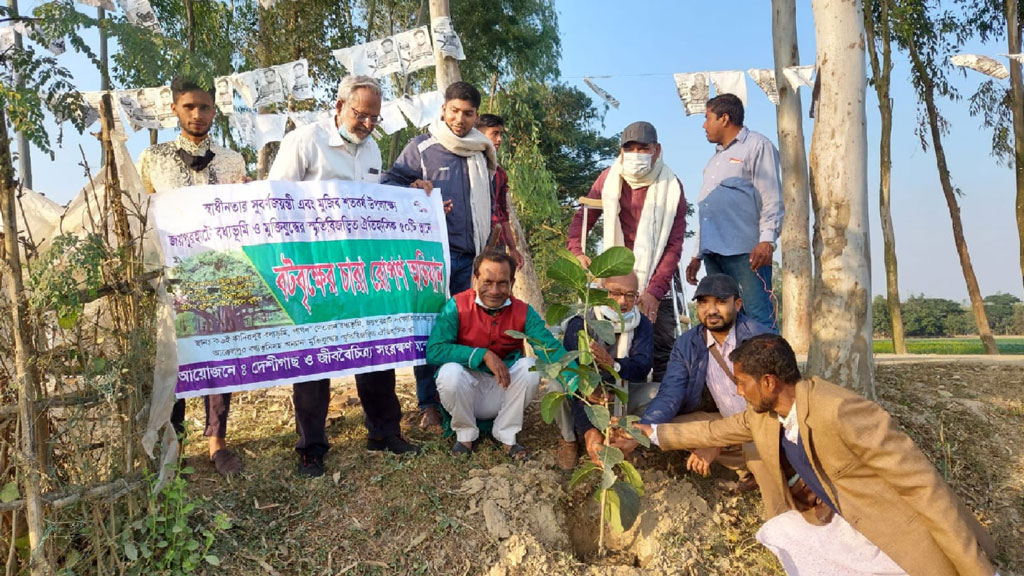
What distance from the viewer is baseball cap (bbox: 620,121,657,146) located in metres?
4.57

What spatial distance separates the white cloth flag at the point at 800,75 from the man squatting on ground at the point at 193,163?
5698 millimetres

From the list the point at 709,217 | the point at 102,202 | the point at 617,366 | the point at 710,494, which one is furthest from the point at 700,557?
the point at 102,202

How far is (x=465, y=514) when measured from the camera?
3711mm

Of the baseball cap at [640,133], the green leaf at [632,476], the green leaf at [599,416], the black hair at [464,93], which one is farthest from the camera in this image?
the baseball cap at [640,133]

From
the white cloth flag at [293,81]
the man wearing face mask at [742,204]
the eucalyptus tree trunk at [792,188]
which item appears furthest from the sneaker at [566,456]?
the white cloth flag at [293,81]

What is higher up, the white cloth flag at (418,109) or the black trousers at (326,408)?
the white cloth flag at (418,109)

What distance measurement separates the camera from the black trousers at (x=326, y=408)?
3.86m

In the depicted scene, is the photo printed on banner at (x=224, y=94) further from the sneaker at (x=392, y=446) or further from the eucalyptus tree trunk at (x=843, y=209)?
the eucalyptus tree trunk at (x=843, y=209)

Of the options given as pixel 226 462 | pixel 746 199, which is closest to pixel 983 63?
pixel 746 199

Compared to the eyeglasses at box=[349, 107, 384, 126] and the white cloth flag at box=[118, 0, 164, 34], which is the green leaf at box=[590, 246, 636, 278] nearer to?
the eyeglasses at box=[349, 107, 384, 126]

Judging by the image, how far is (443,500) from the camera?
12.4 feet

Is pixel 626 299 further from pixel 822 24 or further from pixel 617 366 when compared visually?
pixel 822 24

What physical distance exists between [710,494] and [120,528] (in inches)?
116

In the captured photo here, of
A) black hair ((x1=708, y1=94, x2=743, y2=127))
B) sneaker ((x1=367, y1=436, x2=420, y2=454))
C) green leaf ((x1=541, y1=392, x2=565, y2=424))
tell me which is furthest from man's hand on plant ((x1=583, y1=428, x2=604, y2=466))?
black hair ((x1=708, y1=94, x2=743, y2=127))
